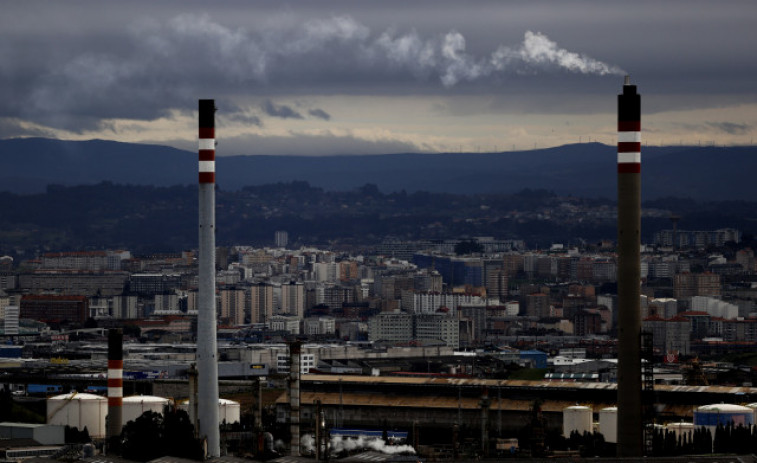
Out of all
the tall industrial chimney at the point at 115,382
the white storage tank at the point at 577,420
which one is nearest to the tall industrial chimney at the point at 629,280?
the tall industrial chimney at the point at 115,382

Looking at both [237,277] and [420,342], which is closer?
[420,342]

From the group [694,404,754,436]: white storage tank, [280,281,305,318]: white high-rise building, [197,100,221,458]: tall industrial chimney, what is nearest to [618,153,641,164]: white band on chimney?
[197,100,221,458]: tall industrial chimney

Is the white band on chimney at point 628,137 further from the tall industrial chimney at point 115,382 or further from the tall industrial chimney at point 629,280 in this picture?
the tall industrial chimney at point 115,382

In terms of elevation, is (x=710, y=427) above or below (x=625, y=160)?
below

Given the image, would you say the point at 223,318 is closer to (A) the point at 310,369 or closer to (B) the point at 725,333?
(B) the point at 725,333

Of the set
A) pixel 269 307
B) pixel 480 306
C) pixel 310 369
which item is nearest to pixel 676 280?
pixel 480 306

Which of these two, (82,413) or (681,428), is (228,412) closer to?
(82,413)

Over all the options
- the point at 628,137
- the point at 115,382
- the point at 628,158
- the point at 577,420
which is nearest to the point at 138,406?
the point at 115,382

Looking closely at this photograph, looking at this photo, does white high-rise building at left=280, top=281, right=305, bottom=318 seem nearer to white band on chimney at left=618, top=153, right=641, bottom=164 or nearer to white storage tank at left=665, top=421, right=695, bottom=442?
white storage tank at left=665, top=421, right=695, bottom=442
